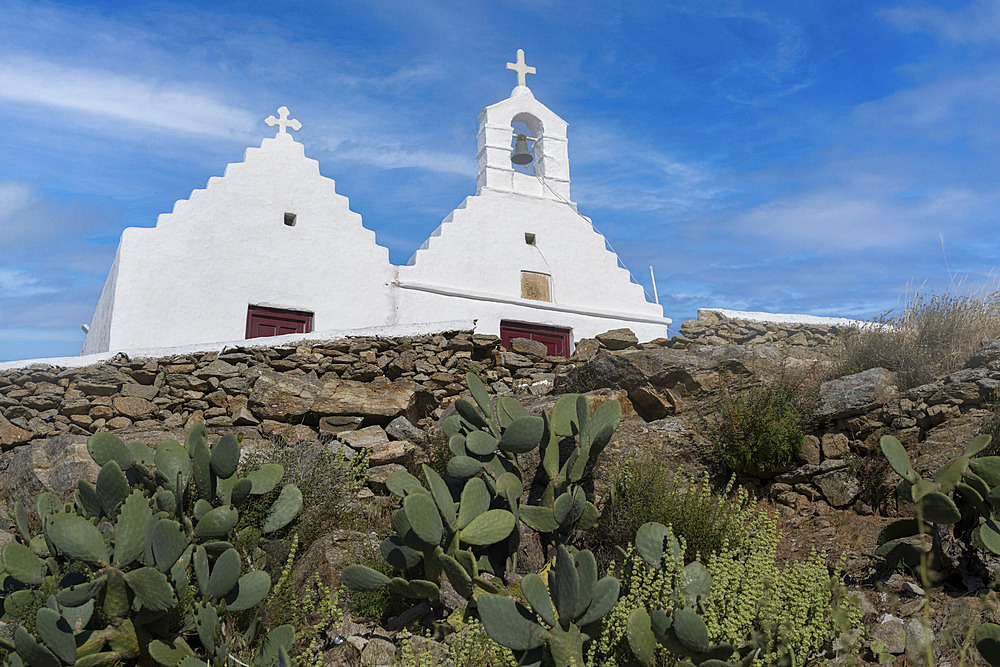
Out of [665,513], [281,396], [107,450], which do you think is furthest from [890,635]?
[281,396]

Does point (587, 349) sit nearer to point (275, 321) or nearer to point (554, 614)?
point (275, 321)

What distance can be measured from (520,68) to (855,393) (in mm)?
10311

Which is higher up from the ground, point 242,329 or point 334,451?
point 242,329

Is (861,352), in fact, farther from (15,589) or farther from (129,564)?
(15,589)

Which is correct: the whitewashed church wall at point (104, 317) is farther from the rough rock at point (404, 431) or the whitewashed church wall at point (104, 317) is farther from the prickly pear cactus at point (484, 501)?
the prickly pear cactus at point (484, 501)

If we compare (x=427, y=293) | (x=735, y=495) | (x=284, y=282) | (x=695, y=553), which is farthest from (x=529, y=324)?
(x=695, y=553)

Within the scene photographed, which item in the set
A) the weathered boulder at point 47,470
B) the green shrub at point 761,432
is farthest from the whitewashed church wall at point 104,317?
the green shrub at point 761,432


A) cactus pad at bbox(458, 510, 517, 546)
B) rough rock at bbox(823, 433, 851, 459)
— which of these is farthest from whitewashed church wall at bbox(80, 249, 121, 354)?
rough rock at bbox(823, 433, 851, 459)

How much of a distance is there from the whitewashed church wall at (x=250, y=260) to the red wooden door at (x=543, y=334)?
6.72 ft

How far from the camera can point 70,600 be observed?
3727mm

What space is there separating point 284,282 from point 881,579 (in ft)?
30.5

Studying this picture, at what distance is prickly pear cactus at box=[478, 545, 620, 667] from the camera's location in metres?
3.43

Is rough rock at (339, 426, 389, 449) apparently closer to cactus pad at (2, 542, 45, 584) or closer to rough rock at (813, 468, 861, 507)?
cactus pad at (2, 542, 45, 584)

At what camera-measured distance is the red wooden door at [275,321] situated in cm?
1126
